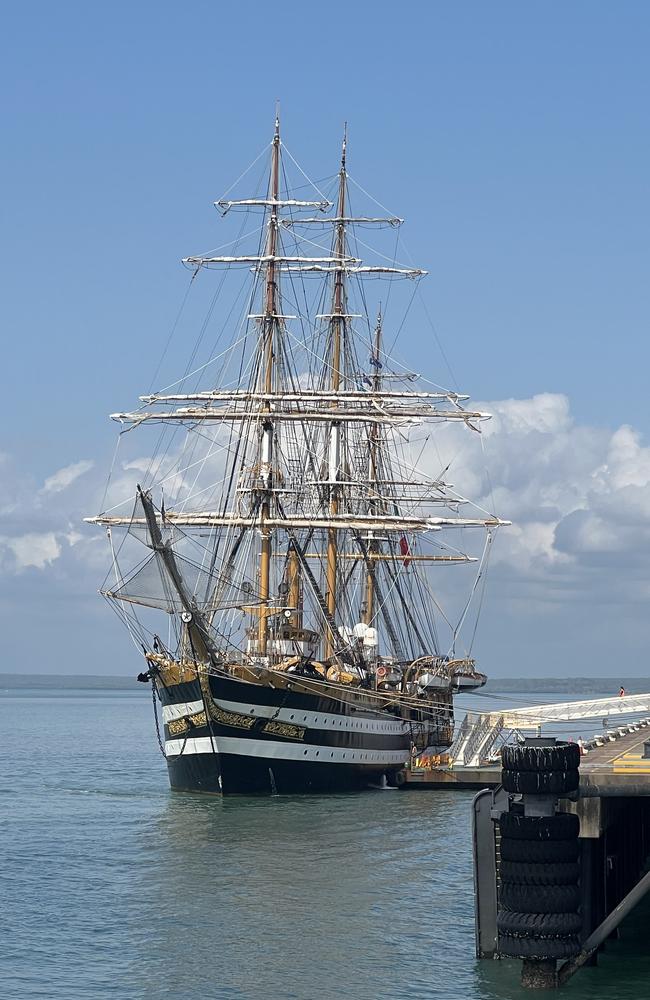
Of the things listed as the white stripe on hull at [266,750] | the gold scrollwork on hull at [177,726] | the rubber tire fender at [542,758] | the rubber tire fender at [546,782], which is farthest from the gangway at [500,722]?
the rubber tire fender at [546,782]

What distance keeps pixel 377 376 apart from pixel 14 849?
150 ft

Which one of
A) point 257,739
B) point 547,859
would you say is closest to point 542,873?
point 547,859

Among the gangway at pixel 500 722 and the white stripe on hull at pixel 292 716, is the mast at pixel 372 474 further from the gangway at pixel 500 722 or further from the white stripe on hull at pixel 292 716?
the white stripe on hull at pixel 292 716

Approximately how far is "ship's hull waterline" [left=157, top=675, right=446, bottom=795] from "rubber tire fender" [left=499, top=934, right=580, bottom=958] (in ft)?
113

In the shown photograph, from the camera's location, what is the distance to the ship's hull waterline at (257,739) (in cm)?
5878

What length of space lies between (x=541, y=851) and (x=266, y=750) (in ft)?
117

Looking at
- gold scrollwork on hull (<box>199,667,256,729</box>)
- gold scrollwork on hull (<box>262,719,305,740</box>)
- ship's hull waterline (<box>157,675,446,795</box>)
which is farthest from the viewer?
gold scrollwork on hull (<box>262,719,305,740</box>)

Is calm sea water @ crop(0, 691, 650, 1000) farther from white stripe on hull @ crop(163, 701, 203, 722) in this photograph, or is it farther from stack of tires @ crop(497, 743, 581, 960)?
white stripe on hull @ crop(163, 701, 203, 722)

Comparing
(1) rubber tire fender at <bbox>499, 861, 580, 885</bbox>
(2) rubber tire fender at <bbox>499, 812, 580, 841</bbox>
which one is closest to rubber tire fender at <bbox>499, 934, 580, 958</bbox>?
(1) rubber tire fender at <bbox>499, 861, 580, 885</bbox>

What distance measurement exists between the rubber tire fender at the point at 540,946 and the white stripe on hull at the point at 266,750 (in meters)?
34.5

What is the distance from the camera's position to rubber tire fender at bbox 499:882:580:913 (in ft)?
80.7

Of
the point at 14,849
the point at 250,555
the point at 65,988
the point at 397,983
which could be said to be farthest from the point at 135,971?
the point at 250,555

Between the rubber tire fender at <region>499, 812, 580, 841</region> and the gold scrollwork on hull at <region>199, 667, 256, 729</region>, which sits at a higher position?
the gold scrollwork on hull at <region>199, 667, 256, 729</region>

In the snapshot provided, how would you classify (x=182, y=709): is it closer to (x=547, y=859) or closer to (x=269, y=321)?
(x=269, y=321)
